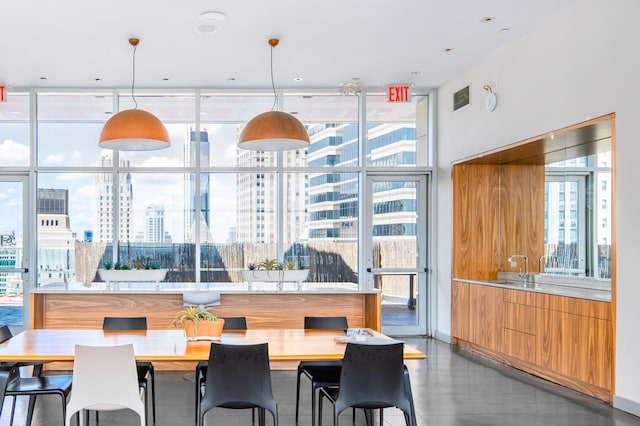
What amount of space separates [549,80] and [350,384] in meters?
3.68

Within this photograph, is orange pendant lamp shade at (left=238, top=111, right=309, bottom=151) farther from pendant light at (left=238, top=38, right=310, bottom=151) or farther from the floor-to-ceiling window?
the floor-to-ceiling window

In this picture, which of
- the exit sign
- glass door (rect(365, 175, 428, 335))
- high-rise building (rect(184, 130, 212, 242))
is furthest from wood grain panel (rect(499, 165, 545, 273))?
high-rise building (rect(184, 130, 212, 242))

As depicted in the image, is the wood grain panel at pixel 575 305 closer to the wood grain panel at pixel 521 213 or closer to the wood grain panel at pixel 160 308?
the wood grain panel at pixel 521 213

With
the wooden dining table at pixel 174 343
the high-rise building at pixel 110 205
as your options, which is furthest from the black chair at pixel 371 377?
the high-rise building at pixel 110 205

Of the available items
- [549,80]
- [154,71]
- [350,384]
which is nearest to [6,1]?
[154,71]

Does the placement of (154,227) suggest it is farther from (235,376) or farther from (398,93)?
(235,376)

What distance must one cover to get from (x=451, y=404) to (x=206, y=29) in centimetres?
404

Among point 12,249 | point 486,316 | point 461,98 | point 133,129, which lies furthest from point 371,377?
point 12,249

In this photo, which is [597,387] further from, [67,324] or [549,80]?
[67,324]

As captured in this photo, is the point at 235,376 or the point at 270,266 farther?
the point at 270,266

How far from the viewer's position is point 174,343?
3756 millimetres

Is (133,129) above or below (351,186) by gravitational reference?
above

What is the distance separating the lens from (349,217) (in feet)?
27.1

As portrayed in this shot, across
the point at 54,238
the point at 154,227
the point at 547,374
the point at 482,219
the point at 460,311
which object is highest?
the point at 482,219
